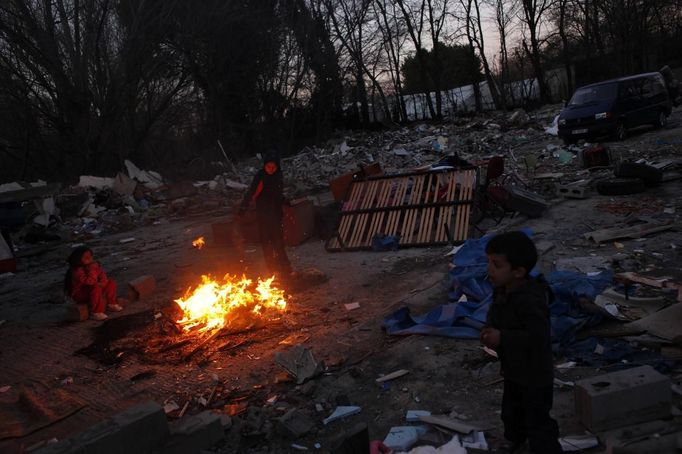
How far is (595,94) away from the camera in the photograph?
56.3ft

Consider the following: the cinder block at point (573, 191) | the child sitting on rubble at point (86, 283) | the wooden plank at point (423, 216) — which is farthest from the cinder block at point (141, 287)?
the cinder block at point (573, 191)

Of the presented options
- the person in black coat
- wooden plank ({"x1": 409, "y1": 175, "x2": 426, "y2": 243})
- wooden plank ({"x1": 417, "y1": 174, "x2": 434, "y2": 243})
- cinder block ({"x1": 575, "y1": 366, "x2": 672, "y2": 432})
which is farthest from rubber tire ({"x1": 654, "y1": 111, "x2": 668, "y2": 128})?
cinder block ({"x1": 575, "y1": 366, "x2": 672, "y2": 432})

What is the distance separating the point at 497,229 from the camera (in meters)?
8.81

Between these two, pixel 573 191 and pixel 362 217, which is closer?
pixel 362 217

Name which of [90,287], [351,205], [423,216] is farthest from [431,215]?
[90,287]

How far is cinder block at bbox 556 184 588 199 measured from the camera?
407 inches

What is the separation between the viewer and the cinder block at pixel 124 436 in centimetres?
336

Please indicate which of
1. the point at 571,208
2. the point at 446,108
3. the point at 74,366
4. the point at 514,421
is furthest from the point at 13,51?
the point at 446,108

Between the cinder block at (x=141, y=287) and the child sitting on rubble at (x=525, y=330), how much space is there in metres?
5.90

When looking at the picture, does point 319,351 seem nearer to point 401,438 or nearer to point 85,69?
point 401,438

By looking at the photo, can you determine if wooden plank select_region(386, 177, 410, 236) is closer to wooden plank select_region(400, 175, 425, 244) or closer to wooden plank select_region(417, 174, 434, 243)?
wooden plank select_region(400, 175, 425, 244)

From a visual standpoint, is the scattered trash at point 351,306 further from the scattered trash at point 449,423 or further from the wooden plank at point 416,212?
the wooden plank at point 416,212

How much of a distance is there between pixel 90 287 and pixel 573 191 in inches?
335

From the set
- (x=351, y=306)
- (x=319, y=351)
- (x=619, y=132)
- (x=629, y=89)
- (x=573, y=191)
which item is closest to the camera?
(x=319, y=351)
